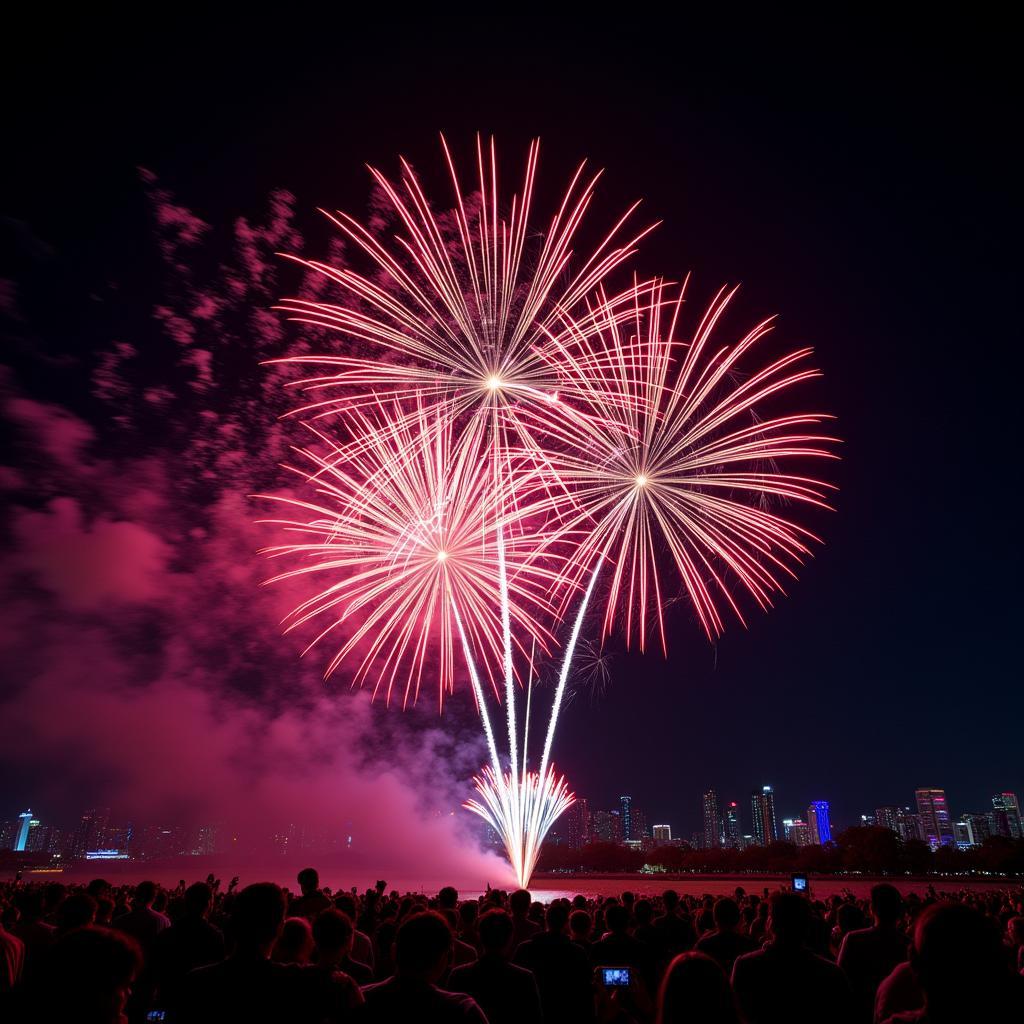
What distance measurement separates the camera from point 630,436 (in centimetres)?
1900

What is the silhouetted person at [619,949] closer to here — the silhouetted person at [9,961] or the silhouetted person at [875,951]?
the silhouetted person at [875,951]

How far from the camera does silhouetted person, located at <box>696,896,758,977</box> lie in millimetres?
5418

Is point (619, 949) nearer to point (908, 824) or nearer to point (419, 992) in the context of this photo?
point (419, 992)

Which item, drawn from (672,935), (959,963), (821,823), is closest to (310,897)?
(672,935)

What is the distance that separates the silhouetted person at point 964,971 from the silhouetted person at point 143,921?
6.65 m

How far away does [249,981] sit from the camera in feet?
9.86

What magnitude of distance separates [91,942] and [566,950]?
322 centimetres

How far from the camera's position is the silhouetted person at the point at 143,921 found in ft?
21.2

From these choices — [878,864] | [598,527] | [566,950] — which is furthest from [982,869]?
[566,950]

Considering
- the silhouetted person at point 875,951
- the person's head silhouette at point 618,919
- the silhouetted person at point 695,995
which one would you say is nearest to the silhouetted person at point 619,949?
the person's head silhouette at point 618,919

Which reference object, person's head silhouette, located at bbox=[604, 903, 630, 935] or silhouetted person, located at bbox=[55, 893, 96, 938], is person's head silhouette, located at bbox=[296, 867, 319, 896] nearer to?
silhouetted person, located at bbox=[55, 893, 96, 938]

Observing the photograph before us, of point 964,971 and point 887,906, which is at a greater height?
point 964,971

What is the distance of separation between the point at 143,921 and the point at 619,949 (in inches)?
179

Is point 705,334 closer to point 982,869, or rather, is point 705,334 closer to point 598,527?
point 598,527
